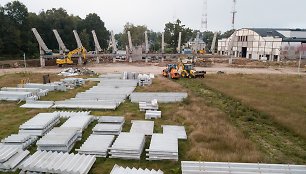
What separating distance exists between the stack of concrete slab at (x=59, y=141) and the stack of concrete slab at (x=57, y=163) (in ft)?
1.70

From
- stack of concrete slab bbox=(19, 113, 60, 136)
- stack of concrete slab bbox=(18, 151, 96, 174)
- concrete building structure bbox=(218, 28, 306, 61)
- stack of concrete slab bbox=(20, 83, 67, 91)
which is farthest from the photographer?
concrete building structure bbox=(218, 28, 306, 61)

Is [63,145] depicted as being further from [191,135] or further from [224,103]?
[224,103]

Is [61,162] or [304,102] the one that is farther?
[304,102]

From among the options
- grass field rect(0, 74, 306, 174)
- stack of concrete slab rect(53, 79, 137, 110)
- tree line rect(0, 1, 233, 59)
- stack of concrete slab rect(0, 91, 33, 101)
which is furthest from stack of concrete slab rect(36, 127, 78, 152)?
tree line rect(0, 1, 233, 59)

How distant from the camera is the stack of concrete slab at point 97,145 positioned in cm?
755

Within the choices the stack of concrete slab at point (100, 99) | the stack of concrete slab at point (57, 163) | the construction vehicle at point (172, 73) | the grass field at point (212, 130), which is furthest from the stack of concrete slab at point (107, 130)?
the construction vehicle at point (172, 73)

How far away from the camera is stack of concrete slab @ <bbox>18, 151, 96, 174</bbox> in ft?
20.5

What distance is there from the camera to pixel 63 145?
7.66 meters

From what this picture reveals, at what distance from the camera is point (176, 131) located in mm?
9461

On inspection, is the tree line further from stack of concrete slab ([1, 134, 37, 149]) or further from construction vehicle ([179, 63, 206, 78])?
stack of concrete slab ([1, 134, 37, 149])

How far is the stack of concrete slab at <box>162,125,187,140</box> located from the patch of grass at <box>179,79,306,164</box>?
2.84 feet

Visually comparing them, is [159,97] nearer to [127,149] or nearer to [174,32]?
[127,149]

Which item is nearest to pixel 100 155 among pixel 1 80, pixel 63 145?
pixel 63 145

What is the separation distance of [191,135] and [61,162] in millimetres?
4579
